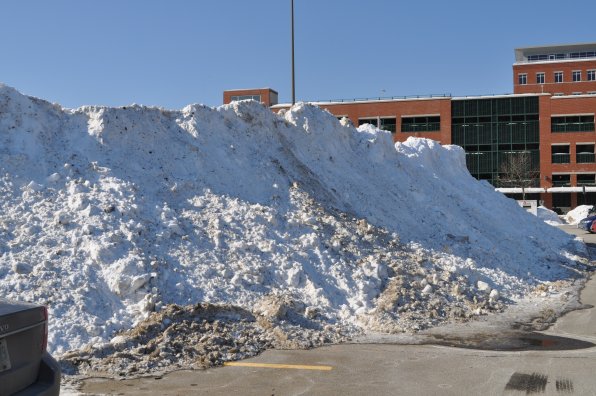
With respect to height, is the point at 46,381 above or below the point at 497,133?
below

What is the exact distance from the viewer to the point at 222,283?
30.2 feet

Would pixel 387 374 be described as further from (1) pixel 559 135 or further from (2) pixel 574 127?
(2) pixel 574 127

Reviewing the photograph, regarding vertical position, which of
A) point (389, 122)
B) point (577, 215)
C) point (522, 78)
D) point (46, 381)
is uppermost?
point (522, 78)

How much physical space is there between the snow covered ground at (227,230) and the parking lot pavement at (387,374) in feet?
4.12

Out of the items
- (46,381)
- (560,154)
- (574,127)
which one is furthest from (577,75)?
(46,381)

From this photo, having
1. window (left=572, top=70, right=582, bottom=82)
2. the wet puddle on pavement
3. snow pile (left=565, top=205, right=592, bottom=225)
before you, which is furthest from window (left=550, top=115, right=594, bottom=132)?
the wet puddle on pavement

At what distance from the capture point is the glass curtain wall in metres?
55.7

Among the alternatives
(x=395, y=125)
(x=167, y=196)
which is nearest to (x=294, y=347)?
(x=167, y=196)

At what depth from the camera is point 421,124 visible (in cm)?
5759

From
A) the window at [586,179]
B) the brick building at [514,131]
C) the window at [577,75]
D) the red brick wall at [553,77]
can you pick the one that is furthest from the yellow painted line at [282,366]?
the window at [577,75]

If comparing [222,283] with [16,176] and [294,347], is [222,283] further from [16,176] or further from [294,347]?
[16,176]

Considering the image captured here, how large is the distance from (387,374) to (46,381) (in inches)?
149

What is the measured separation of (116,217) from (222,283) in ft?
7.27

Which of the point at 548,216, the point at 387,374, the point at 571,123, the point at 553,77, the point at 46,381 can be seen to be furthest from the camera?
the point at 553,77
